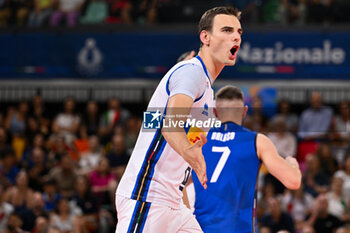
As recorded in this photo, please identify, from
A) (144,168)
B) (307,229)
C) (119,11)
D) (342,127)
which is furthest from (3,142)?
(144,168)

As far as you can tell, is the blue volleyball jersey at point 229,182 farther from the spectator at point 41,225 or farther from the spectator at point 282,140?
the spectator at point 282,140

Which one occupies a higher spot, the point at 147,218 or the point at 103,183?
the point at 147,218

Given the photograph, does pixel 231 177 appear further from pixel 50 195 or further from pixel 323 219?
pixel 50 195

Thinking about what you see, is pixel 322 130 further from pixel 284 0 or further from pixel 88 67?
pixel 88 67

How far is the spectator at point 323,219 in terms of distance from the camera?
10.2 meters

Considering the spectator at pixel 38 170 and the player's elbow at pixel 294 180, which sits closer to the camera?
the player's elbow at pixel 294 180

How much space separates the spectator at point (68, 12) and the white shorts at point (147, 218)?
1156cm

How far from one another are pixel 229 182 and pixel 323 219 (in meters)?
5.31

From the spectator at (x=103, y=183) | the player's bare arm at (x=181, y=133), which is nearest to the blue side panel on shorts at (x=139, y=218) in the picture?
the player's bare arm at (x=181, y=133)

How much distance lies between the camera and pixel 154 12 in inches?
568

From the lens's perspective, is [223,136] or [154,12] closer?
[223,136]

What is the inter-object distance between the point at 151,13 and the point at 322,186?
581 centimetres

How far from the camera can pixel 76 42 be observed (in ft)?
50.2

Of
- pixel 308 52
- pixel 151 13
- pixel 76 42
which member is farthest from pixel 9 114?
pixel 308 52
